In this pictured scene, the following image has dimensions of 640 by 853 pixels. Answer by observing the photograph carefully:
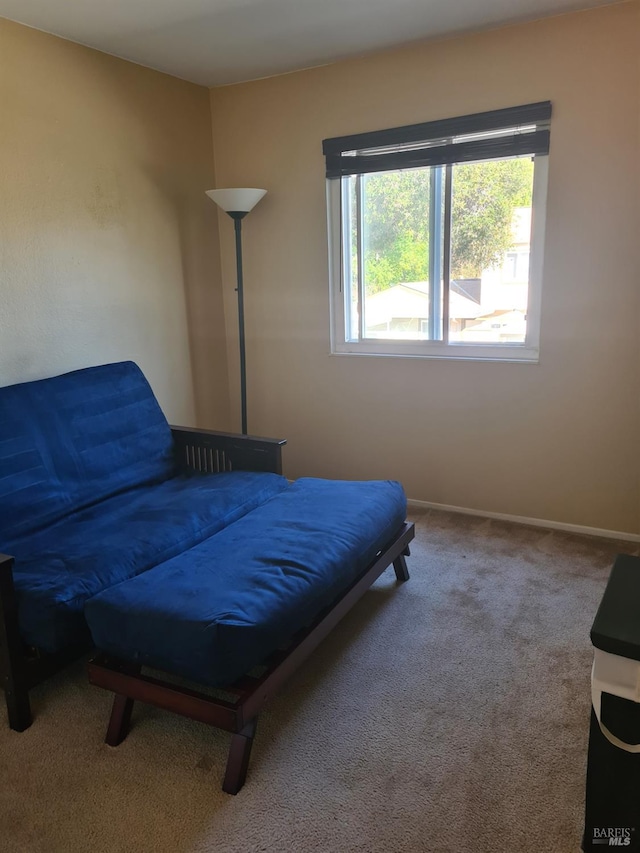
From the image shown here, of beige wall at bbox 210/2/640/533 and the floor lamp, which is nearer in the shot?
beige wall at bbox 210/2/640/533

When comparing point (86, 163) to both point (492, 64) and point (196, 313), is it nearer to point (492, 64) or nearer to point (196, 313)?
point (196, 313)

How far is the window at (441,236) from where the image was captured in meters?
2.99

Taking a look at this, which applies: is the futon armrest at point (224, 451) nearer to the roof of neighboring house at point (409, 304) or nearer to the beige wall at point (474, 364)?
the beige wall at point (474, 364)

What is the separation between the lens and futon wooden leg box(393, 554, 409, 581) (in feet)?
8.76

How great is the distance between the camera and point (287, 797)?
1.63m

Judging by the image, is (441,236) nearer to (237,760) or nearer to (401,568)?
(401,568)

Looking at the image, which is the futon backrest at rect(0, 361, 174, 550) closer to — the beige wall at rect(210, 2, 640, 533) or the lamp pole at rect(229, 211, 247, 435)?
the lamp pole at rect(229, 211, 247, 435)

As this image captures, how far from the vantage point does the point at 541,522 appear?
10.6ft

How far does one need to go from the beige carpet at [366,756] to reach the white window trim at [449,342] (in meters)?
1.30

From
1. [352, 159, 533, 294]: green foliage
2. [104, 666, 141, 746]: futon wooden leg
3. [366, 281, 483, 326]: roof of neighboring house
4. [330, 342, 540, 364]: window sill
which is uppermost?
[352, 159, 533, 294]: green foliage

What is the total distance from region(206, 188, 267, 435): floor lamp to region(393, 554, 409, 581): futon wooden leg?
121cm

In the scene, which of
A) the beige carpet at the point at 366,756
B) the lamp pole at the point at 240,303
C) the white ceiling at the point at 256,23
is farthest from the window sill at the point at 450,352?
the white ceiling at the point at 256,23

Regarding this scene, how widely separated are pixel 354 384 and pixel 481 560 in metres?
1.25

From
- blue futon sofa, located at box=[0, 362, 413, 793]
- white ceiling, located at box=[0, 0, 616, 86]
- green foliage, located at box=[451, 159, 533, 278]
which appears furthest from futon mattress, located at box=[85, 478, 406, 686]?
white ceiling, located at box=[0, 0, 616, 86]
